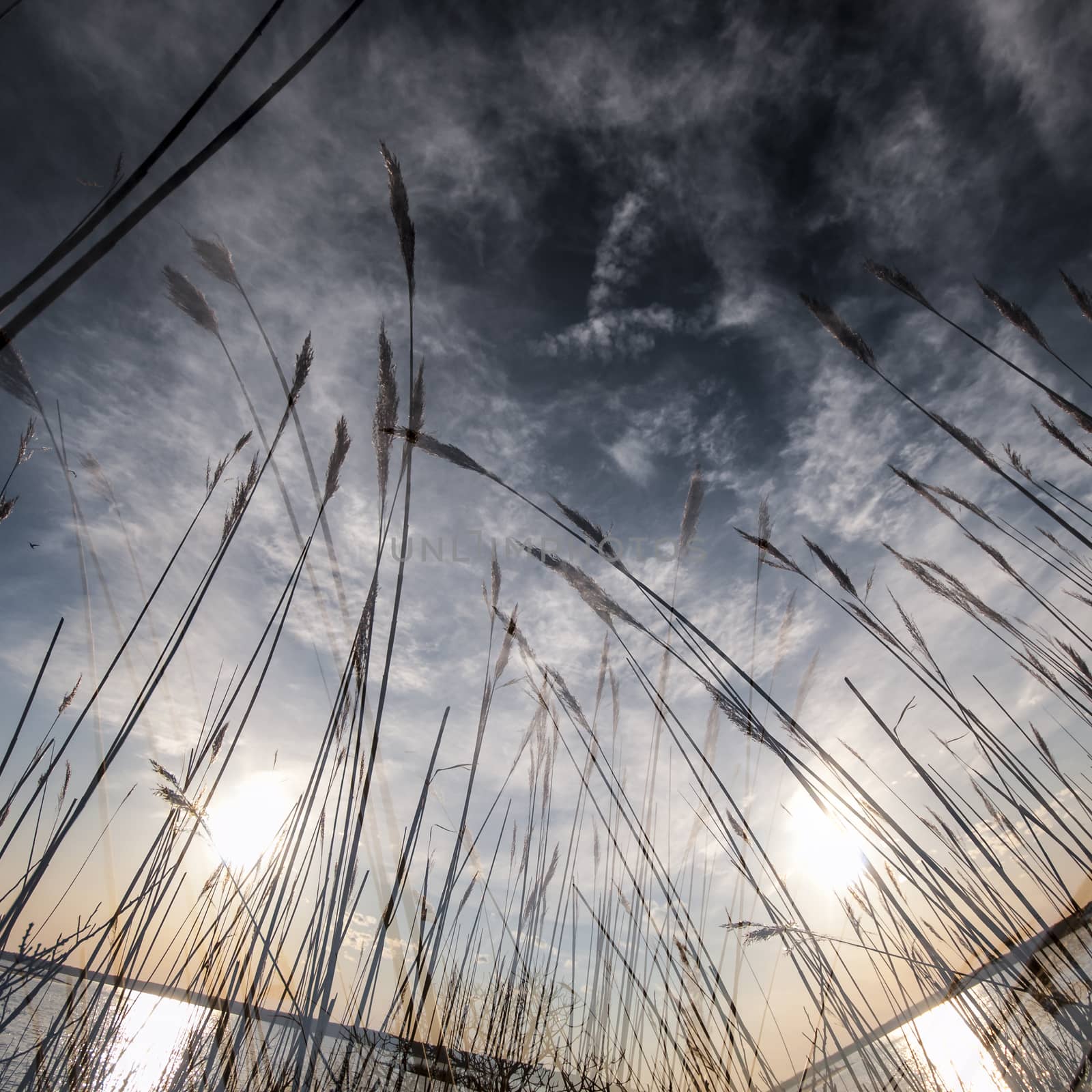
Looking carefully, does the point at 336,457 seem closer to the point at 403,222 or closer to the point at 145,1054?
the point at 403,222

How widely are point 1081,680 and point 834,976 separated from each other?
4.61 feet

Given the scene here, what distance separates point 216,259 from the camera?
160cm

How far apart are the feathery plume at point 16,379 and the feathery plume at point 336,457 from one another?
2.63 ft

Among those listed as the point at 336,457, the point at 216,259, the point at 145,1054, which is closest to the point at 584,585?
the point at 336,457

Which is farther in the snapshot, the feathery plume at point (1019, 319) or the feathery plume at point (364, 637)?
the feathery plume at point (1019, 319)

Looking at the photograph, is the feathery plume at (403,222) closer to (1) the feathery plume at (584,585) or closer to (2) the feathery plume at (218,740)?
(1) the feathery plume at (584,585)

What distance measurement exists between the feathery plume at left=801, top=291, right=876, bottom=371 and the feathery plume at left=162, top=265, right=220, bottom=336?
6.92ft

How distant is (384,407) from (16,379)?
1066 millimetres

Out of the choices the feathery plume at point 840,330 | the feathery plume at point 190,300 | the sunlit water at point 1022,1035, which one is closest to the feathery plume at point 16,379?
the feathery plume at point 190,300

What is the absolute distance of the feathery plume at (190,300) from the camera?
1.65 metres

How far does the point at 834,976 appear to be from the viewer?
1.45 m

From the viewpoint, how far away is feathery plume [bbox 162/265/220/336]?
1651 millimetres

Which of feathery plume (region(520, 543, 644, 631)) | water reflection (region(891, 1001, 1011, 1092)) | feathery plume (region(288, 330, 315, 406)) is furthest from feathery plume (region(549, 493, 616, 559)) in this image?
water reflection (region(891, 1001, 1011, 1092))

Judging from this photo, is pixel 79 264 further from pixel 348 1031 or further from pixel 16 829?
pixel 348 1031
